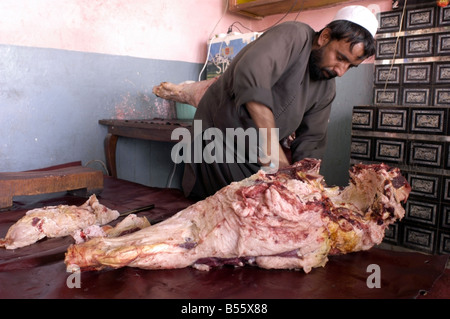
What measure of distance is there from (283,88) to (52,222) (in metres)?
1.26

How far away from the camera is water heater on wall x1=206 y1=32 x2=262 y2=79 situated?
11.7 feet

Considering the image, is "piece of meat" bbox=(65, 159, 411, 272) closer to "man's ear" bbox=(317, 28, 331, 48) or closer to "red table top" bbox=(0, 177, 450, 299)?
"red table top" bbox=(0, 177, 450, 299)

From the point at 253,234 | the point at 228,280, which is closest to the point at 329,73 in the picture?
the point at 253,234

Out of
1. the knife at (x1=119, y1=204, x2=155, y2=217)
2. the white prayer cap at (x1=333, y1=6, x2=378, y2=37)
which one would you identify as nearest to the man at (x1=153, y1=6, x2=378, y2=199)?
the white prayer cap at (x1=333, y1=6, x2=378, y2=37)

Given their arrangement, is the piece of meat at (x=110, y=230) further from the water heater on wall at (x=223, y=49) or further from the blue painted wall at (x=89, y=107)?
the water heater on wall at (x=223, y=49)

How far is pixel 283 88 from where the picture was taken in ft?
6.31

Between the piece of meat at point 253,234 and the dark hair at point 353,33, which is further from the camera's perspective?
the dark hair at point 353,33

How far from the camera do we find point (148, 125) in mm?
2805

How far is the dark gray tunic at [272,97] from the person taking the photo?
1.72m

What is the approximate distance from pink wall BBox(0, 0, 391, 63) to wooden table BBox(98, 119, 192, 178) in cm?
69

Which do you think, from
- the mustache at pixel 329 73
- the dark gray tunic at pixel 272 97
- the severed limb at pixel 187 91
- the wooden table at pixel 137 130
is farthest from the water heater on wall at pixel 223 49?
the mustache at pixel 329 73

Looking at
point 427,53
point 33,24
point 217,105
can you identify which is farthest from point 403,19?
point 33,24

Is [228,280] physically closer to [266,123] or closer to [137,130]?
[266,123]

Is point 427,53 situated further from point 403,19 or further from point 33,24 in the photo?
point 33,24
